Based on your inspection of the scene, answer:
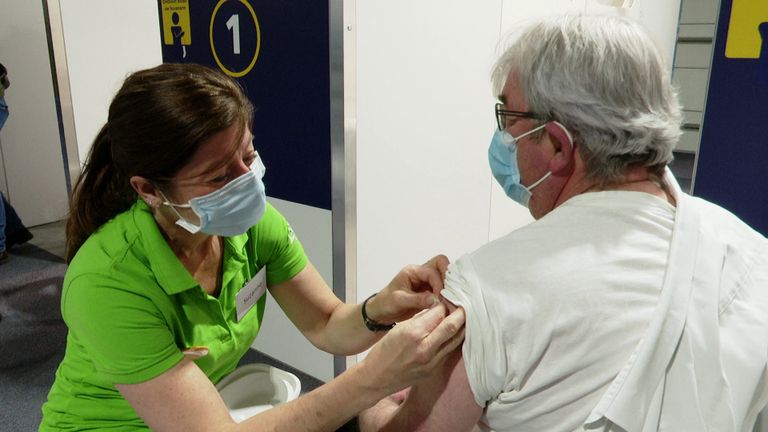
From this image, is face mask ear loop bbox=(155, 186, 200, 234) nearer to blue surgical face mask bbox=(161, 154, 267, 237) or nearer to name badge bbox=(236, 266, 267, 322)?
blue surgical face mask bbox=(161, 154, 267, 237)

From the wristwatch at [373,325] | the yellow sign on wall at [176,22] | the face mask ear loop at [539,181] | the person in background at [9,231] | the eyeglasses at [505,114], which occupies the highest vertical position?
the yellow sign on wall at [176,22]

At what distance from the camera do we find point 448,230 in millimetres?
2555

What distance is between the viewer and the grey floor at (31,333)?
2.35 metres

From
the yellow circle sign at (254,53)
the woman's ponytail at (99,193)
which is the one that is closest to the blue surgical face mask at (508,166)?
the woman's ponytail at (99,193)

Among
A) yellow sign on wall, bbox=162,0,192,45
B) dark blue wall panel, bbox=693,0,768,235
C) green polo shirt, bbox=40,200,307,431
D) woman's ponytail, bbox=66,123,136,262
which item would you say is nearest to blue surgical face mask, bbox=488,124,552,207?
green polo shirt, bbox=40,200,307,431

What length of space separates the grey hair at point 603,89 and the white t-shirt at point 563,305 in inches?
3.2

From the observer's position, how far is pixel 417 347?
0.91 metres

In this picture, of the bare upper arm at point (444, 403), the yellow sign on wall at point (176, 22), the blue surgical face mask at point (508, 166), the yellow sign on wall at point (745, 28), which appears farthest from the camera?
the yellow sign on wall at point (176, 22)

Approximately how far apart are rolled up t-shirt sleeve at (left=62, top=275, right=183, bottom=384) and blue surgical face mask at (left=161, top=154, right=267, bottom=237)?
0.21 metres

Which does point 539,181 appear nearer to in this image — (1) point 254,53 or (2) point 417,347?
(2) point 417,347

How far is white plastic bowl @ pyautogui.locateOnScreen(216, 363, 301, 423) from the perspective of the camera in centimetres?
139

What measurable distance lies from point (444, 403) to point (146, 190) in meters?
0.73

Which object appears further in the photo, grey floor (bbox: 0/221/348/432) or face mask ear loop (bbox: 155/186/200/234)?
grey floor (bbox: 0/221/348/432)

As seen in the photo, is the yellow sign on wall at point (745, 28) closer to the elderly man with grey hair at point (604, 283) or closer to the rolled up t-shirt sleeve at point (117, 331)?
the elderly man with grey hair at point (604, 283)
